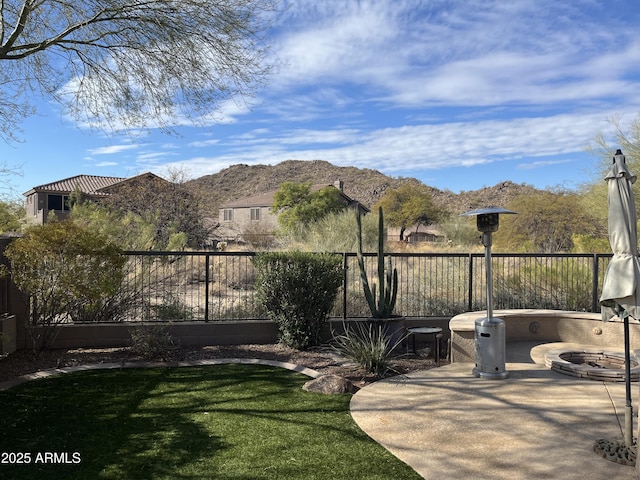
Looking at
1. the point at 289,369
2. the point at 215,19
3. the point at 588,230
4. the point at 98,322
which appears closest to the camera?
the point at 289,369

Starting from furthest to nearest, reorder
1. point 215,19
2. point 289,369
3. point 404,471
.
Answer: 1. point 215,19
2. point 289,369
3. point 404,471

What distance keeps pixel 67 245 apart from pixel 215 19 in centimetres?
482

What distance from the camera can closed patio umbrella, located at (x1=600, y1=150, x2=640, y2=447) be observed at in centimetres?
425

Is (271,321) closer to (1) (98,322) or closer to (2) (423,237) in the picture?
(1) (98,322)

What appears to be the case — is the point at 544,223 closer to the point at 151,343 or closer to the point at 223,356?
the point at 223,356

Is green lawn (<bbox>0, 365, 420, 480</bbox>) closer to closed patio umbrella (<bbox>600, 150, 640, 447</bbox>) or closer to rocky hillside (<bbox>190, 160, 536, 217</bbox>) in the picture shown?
closed patio umbrella (<bbox>600, 150, 640, 447</bbox>)

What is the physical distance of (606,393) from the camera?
6367 mm

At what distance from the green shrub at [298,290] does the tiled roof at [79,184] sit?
42.0m

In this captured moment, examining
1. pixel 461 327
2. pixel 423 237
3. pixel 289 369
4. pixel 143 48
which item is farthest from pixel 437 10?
pixel 423 237

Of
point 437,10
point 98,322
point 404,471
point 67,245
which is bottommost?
point 404,471

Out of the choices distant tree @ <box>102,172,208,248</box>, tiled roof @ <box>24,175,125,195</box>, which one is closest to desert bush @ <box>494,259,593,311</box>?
distant tree @ <box>102,172,208,248</box>

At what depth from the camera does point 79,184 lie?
164ft

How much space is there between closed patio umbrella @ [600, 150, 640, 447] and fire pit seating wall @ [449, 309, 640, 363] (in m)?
4.03

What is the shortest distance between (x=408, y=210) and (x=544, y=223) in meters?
25.6
